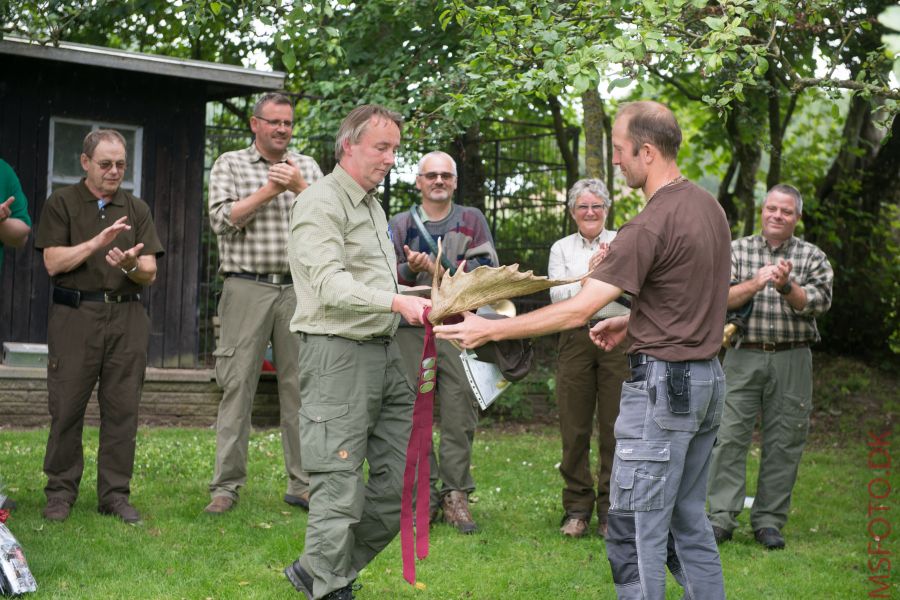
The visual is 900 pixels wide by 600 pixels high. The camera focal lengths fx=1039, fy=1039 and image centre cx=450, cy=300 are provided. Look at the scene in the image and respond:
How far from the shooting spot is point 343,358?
4.43 meters

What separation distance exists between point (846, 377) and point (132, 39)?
11.0 meters

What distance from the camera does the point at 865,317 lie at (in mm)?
14109

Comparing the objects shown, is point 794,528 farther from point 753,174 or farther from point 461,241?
point 753,174

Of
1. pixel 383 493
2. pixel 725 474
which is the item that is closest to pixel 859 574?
pixel 725 474

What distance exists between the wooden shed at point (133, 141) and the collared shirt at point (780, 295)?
566 cm

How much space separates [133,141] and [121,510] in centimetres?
572

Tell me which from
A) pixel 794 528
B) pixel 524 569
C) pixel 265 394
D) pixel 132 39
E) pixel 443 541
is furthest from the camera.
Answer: pixel 132 39

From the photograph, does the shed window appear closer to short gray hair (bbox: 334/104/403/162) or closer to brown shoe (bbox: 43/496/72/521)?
brown shoe (bbox: 43/496/72/521)

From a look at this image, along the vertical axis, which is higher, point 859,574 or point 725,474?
point 725,474

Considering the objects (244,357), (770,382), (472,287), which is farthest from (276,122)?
(770,382)

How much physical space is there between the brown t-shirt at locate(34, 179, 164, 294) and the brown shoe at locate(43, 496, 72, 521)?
4.04ft

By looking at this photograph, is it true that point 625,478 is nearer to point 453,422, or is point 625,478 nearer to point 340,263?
point 340,263

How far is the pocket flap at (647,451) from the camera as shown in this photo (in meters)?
3.89

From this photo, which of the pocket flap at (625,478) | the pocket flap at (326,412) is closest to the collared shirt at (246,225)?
the pocket flap at (326,412)
